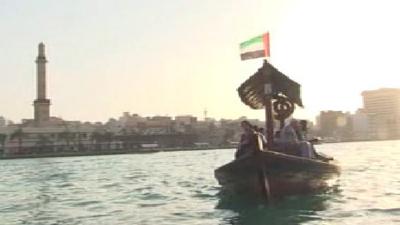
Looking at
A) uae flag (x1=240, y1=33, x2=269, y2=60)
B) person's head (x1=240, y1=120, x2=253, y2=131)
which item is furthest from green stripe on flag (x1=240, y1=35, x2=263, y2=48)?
person's head (x1=240, y1=120, x2=253, y2=131)

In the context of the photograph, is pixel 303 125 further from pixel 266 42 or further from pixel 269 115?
pixel 266 42

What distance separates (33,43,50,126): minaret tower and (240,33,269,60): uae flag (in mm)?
152227

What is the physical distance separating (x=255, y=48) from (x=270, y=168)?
188 inches

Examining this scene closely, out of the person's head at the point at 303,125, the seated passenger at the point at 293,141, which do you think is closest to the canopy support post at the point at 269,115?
the seated passenger at the point at 293,141

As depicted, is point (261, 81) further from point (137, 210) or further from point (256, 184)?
point (137, 210)

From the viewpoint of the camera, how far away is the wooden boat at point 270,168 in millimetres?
18531

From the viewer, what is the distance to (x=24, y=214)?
19.3m

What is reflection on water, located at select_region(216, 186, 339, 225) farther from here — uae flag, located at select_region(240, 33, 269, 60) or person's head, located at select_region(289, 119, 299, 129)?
uae flag, located at select_region(240, 33, 269, 60)

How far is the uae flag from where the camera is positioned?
21500 mm

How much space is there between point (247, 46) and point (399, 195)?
697cm

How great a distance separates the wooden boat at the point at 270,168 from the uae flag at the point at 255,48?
403 millimetres

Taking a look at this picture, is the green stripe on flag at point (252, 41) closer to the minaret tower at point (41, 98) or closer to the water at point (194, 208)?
the water at point (194, 208)

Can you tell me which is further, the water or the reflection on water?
the water

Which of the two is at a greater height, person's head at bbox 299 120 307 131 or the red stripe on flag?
the red stripe on flag
